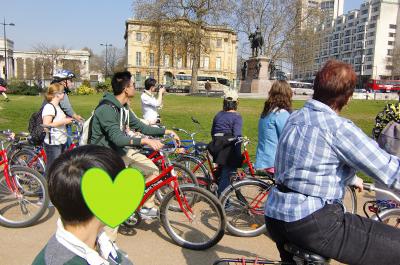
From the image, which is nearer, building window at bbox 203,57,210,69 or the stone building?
the stone building

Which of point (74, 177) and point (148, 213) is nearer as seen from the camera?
point (74, 177)

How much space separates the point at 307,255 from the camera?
1982 millimetres

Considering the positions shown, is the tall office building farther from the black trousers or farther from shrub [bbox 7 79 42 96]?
the black trousers

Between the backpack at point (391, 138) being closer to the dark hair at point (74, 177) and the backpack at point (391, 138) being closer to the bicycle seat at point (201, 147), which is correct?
the bicycle seat at point (201, 147)

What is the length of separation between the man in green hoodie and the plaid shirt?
1.82 metres

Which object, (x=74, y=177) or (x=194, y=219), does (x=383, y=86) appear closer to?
(x=194, y=219)

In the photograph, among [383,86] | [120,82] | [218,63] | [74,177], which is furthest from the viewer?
[218,63]

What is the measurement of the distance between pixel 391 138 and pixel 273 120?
4.07 feet

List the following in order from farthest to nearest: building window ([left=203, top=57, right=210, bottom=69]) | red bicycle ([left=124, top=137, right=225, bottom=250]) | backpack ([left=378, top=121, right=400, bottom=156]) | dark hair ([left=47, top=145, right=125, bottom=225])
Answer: building window ([left=203, top=57, right=210, bottom=69]), red bicycle ([left=124, top=137, right=225, bottom=250]), backpack ([left=378, top=121, right=400, bottom=156]), dark hair ([left=47, top=145, right=125, bottom=225])

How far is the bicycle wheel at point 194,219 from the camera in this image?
3859 millimetres

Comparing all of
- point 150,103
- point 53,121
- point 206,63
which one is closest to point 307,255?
point 53,121

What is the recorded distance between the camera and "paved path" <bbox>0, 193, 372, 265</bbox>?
3626 millimetres

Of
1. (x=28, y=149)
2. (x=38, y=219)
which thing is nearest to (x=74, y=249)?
(x=38, y=219)

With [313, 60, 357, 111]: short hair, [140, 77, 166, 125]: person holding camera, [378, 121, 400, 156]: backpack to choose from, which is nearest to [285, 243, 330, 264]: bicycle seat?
[313, 60, 357, 111]: short hair
